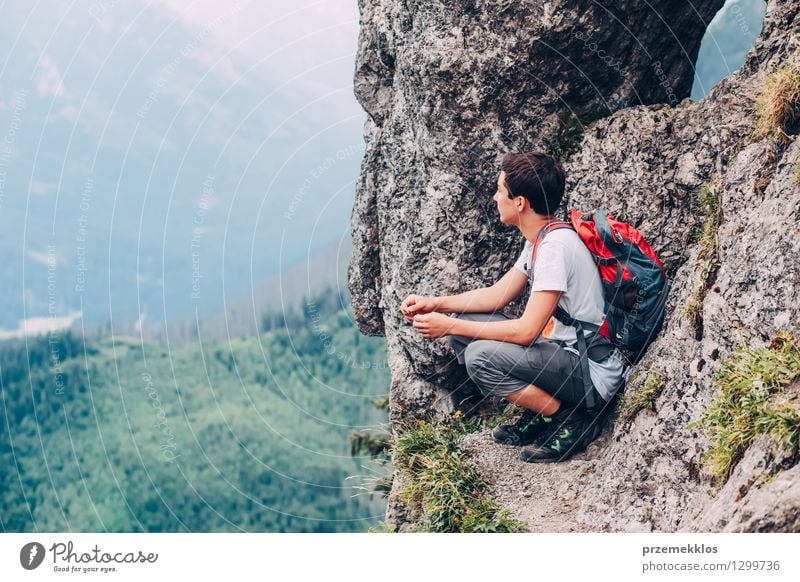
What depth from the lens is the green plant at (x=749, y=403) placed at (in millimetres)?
5062

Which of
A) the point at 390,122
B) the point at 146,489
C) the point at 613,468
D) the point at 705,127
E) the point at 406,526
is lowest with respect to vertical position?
the point at 146,489

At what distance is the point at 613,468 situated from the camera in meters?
6.64

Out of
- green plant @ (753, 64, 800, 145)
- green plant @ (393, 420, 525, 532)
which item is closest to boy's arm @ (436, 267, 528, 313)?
green plant @ (393, 420, 525, 532)

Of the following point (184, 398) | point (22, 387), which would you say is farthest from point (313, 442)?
point (22, 387)

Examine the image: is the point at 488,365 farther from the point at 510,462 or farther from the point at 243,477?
the point at 243,477

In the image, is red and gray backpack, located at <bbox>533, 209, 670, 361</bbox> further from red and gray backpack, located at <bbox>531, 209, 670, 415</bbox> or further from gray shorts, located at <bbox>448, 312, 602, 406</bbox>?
gray shorts, located at <bbox>448, 312, 602, 406</bbox>

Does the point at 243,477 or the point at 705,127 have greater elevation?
the point at 705,127

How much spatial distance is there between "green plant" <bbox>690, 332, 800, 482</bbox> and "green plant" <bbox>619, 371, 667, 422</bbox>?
0.67 meters

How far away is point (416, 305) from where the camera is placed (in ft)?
23.4

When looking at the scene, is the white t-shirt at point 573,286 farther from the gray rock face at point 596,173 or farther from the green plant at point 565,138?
the green plant at point 565,138

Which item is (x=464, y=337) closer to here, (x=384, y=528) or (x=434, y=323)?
(x=434, y=323)

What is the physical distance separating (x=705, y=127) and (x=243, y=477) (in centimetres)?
4683

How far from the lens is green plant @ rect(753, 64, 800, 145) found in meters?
6.45

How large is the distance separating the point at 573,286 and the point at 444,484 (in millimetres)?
2213
